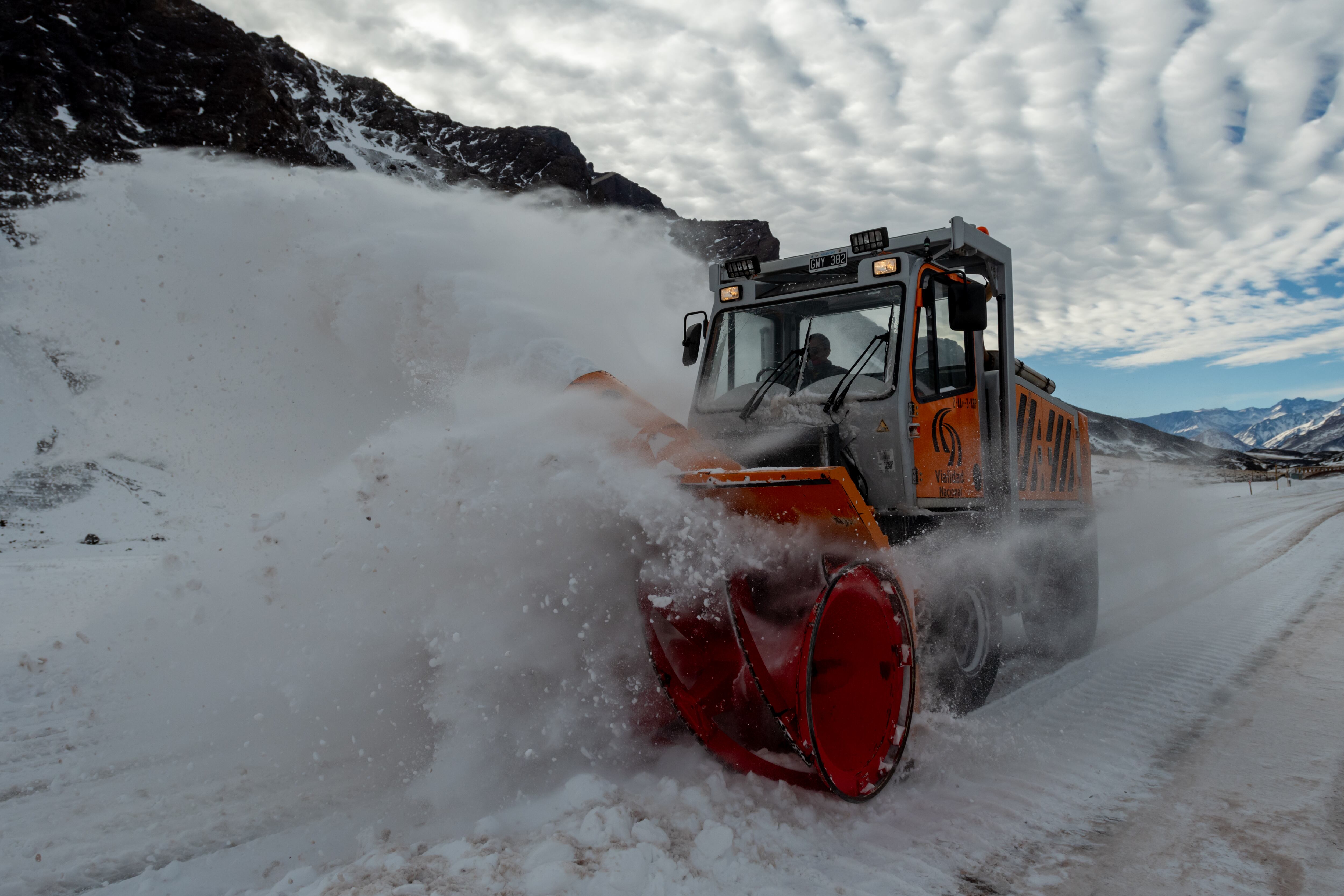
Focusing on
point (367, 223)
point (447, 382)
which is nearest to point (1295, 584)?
point (447, 382)

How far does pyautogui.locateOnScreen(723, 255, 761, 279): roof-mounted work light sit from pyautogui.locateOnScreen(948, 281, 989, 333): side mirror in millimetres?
1266

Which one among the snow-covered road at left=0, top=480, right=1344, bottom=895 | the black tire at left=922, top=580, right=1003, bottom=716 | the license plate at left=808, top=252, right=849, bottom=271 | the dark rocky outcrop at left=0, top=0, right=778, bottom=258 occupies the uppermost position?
the dark rocky outcrop at left=0, top=0, right=778, bottom=258

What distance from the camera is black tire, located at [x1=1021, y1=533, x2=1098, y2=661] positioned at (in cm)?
591

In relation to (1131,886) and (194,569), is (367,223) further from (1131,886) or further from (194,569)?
(1131,886)

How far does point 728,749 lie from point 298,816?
1.82 m

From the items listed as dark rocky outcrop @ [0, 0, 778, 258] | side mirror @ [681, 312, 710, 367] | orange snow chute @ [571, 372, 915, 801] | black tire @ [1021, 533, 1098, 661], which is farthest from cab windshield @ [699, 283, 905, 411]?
dark rocky outcrop @ [0, 0, 778, 258]

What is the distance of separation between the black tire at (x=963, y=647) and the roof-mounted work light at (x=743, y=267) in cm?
229

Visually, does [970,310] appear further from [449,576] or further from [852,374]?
[449,576]

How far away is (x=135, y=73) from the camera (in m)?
65.3

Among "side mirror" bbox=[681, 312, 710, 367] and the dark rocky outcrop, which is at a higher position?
the dark rocky outcrop

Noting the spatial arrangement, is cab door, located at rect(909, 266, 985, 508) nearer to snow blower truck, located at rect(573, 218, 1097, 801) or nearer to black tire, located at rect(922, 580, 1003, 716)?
snow blower truck, located at rect(573, 218, 1097, 801)

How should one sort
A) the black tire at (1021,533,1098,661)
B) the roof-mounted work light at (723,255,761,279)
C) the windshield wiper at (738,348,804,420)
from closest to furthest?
the windshield wiper at (738,348,804,420) < the roof-mounted work light at (723,255,761,279) < the black tire at (1021,533,1098,661)

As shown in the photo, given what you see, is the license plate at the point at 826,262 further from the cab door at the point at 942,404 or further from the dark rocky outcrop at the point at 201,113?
the dark rocky outcrop at the point at 201,113

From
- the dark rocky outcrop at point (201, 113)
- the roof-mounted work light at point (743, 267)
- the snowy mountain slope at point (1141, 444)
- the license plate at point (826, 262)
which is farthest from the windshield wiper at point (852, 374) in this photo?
the snowy mountain slope at point (1141, 444)
